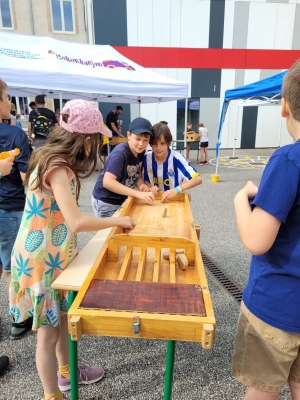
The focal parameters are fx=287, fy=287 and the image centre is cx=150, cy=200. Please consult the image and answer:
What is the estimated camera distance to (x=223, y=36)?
1411 centimetres

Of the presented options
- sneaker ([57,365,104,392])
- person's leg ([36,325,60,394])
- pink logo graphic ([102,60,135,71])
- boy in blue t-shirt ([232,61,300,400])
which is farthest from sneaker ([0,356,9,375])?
pink logo graphic ([102,60,135,71])

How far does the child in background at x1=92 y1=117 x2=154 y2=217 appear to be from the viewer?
2391 mm

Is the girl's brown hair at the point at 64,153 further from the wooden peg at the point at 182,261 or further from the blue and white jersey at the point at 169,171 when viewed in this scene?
the blue and white jersey at the point at 169,171

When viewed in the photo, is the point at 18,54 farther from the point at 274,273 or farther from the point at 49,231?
the point at 274,273

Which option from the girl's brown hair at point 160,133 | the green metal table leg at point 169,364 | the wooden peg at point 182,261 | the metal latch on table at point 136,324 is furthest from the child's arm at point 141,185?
the metal latch on table at point 136,324

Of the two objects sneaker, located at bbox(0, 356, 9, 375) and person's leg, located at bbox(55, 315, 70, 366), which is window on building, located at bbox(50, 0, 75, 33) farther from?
person's leg, located at bbox(55, 315, 70, 366)

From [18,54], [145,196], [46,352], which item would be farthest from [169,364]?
[18,54]

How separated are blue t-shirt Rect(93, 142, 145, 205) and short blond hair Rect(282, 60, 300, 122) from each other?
1.62 metres

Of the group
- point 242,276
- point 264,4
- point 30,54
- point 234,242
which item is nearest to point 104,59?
point 30,54

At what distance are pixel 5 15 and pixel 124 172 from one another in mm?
16189

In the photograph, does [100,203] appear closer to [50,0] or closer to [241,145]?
[241,145]

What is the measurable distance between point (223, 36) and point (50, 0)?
8.75m

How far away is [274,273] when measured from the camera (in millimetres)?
1099

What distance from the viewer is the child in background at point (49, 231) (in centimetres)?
145
